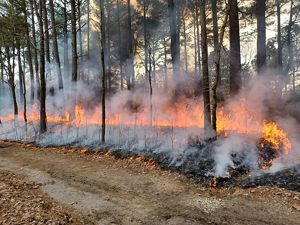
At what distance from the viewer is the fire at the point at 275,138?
10.5 metres

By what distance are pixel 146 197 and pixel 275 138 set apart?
5482 millimetres

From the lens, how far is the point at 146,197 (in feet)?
27.9

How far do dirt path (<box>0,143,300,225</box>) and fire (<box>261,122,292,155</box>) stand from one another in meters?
2.66

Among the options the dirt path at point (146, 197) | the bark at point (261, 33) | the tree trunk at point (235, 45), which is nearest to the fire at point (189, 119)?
the tree trunk at point (235, 45)

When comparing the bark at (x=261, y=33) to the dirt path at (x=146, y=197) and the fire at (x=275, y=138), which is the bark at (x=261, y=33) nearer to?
the fire at (x=275, y=138)

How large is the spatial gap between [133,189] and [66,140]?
9.06m

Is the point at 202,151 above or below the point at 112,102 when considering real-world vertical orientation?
below

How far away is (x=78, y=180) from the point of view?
33.4 feet

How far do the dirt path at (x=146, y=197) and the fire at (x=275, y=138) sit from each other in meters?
2.66

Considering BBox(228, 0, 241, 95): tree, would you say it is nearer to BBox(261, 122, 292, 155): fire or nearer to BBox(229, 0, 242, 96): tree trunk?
BBox(229, 0, 242, 96): tree trunk

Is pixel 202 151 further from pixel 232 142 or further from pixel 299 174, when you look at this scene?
pixel 299 174

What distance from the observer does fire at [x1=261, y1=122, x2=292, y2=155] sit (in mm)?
10461

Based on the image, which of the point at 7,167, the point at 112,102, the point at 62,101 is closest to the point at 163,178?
the point at 7,167

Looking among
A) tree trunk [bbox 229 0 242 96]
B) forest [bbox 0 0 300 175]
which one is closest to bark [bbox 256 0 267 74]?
forest [bbox 0 0 300 175]
